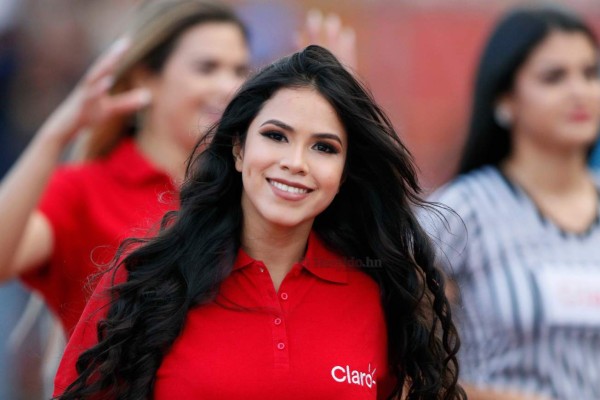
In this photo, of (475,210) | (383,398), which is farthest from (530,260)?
(383,398)

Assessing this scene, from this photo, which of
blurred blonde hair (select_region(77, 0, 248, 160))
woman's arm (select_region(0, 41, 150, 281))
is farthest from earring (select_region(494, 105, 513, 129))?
woman's arm (select_region(0, 41, 150, 281))

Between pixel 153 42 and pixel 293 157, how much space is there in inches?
82.6

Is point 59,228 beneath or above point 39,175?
beneath

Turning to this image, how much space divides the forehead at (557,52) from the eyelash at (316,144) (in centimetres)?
177

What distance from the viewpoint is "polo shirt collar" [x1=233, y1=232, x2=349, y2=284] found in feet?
10.00

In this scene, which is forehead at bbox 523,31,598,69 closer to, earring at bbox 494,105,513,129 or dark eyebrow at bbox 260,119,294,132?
earring at bbox 494,105,513,129

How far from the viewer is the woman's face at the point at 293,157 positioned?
2951 millimetres

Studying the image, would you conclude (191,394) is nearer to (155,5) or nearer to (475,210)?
(475,210)

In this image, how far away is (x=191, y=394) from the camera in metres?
2.82

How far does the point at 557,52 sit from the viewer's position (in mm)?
4535

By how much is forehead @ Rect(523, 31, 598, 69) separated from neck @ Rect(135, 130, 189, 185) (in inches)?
55.1

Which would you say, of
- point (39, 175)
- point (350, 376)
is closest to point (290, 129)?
point (350, 376)

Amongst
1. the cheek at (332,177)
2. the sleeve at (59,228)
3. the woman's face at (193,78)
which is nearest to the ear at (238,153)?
the cheek at (332,177)

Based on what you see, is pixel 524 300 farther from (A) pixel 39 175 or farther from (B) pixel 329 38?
(A) pixel 39 175
